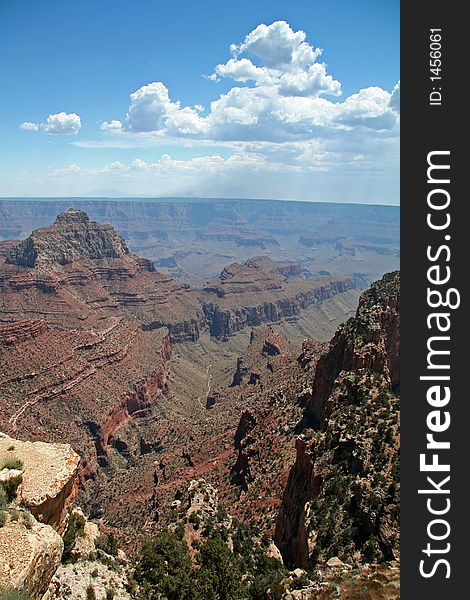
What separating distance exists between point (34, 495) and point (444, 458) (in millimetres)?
12138

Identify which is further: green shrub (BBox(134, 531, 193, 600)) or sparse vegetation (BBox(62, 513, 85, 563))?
green shrub (BBox(134, 531, 193, 600))

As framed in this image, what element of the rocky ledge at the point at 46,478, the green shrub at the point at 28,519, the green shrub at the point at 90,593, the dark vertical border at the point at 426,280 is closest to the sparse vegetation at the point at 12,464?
the rocky ledge at the point at 46,478

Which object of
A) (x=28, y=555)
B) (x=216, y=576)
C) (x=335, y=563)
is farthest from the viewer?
(x=216, y=576)

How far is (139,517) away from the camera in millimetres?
42906

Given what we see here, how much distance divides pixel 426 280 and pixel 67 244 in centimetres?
14125

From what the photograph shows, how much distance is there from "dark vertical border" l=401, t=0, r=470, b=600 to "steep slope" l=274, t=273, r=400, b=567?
9110mm

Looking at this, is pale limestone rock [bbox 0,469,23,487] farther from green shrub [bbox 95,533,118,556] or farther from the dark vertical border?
the dark vertical border

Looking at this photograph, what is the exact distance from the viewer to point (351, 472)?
24250 millimetres

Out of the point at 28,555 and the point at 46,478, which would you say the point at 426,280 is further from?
the point at 46,478

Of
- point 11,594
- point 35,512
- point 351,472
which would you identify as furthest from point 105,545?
point 11,594

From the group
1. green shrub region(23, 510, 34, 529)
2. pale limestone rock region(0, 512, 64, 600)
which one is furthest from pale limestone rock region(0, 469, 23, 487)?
pale limestone rock region(0, 512, 64, 600)

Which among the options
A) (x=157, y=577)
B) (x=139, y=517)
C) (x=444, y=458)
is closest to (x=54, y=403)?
(x=139, y=517)

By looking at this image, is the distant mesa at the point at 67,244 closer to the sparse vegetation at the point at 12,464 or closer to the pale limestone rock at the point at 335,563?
the sparse vegetation at the point at 12,464

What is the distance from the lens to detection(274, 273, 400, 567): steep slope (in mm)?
20375
